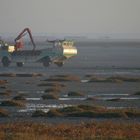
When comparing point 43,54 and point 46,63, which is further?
point 46,63

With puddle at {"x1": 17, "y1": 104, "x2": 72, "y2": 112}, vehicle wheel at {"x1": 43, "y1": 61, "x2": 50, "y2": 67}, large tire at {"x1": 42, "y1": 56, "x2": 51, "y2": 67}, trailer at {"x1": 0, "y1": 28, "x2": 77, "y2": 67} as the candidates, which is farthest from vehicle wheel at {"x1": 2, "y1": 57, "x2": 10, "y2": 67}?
puddle at {"x1": 17, "y1": 104, "x2": 72, "y2": 112}

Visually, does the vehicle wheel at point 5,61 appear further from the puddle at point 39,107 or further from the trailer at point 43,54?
the puddle at point 39,107

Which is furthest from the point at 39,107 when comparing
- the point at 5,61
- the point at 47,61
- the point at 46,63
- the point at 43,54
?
the point at 5,61

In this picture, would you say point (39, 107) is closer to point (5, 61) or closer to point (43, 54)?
point (43, 54)

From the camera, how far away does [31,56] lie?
339 feet

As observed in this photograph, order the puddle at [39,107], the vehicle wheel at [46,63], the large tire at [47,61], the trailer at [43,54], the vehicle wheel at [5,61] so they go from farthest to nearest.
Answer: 1. the vehicle wheel at [5,61]
2. the vehicle wheel at [46,63]
3. the large tire at [47,61]
4. the trailer at [43,54]
5. the puddle at [39,107]

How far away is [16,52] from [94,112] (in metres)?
60.6

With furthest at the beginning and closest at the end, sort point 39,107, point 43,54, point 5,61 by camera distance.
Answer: point 5,61 → point 43,54 → point 39,107

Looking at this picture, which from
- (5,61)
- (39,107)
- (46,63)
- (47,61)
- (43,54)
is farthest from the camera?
(5,61)

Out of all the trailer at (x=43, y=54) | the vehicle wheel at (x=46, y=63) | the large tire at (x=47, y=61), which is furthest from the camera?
the vehicle wheel at (x=46, y=63)

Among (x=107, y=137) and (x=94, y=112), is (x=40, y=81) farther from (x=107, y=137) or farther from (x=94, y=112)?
(x=107, y=137)

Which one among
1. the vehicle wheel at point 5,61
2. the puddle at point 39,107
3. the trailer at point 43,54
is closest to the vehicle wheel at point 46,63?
the trailer at point 43,54

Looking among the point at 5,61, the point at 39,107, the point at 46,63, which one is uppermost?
the point at 39,107

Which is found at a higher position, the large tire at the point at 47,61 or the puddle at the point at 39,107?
the puddle at the point at 39,107
